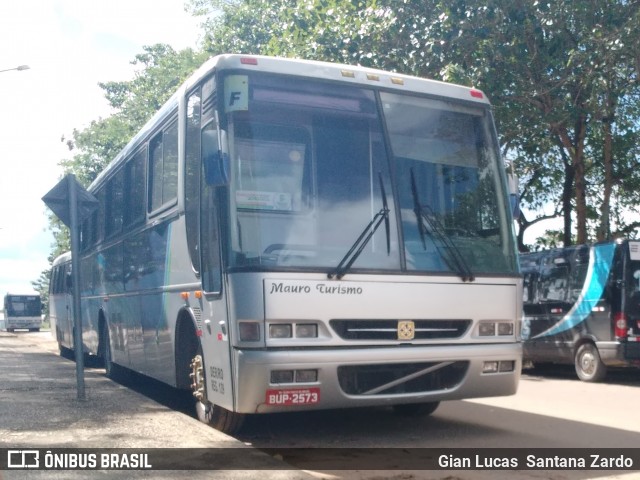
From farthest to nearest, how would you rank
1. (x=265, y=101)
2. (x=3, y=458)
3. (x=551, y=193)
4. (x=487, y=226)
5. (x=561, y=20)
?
(x=551, y=193)
(x=561, y=20)
(x=487, y=226)
(x=265, y=101)
(x=3, y=458)

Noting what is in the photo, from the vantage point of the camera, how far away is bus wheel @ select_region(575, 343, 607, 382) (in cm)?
1541

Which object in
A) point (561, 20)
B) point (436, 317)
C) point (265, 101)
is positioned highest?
point (561, 20)

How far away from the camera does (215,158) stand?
7.36 meters

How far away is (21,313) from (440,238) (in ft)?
203

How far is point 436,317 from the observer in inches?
309

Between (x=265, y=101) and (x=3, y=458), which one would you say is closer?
(x=3, y=458)

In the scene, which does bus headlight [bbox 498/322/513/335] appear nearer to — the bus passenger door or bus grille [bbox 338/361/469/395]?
bus grille [bbox 338/361/469/395]

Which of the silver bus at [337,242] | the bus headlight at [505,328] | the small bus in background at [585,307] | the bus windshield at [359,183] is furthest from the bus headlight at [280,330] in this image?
the small bus in background at [585,307]

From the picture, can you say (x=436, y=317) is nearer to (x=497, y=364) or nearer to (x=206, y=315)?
(x=497, y=364)

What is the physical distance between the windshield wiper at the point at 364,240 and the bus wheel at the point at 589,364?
356 inches

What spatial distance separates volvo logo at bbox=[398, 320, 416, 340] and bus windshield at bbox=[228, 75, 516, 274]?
18.9 inches

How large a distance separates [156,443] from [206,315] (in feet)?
4.44

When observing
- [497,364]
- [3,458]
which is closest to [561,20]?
[497,364]

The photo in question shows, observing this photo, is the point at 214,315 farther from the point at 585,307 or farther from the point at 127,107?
the point at 127,107
